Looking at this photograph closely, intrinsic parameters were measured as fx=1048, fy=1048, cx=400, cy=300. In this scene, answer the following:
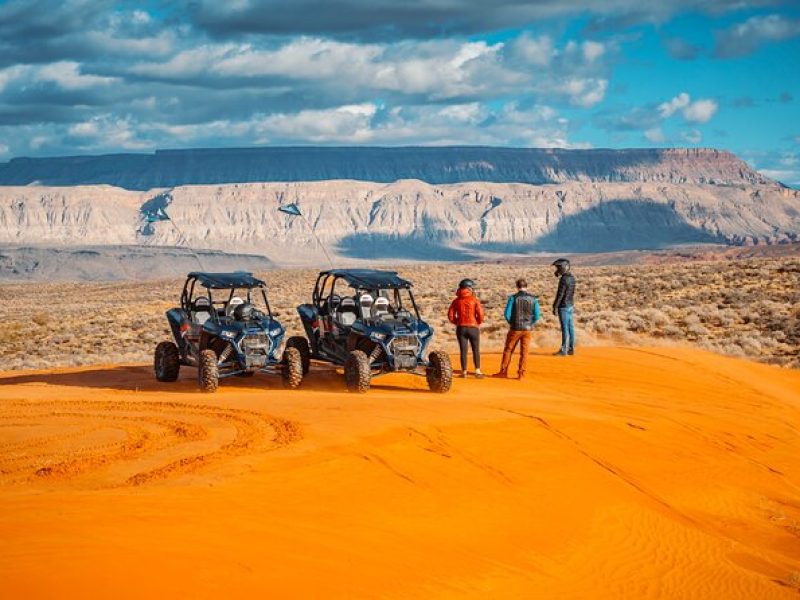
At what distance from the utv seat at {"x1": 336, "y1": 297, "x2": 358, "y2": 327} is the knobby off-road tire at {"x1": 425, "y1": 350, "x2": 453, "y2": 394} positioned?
2.03 metres

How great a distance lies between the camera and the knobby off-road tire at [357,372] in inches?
664

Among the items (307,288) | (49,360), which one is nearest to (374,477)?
(49,360)

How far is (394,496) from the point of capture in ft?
35.0

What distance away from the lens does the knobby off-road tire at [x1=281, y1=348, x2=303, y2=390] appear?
17.8m

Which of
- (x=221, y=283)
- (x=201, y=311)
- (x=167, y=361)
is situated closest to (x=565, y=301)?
(x=221, y=283)

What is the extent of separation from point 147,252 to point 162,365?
14547 centimetres

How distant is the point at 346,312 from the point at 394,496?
842 cm

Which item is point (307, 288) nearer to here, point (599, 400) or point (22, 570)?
point (599, 400)

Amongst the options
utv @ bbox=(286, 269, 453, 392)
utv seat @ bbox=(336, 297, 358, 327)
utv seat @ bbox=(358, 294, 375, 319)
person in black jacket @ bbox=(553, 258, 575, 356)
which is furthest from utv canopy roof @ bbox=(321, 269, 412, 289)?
person in black jacket @ bbox=(553, 258, 575, 356)

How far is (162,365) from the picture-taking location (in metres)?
19.4

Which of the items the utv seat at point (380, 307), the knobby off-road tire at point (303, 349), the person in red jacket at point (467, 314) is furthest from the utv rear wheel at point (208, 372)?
the person in red jacket at point (467, 314)

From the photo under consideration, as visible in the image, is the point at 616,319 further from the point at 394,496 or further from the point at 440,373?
the point at 394,496

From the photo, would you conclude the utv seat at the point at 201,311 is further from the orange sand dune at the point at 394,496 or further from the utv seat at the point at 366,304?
the utv seat at the point at 366,304

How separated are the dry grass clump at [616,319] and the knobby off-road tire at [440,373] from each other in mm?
9554
